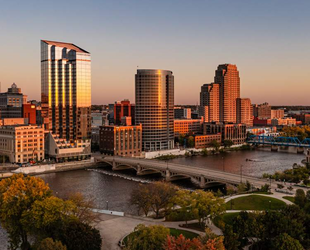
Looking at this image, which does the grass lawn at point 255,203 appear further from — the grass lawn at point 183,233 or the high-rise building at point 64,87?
the high-rise building at point 64,87

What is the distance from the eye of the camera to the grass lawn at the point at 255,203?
49.0 m

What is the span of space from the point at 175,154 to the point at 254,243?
83.4 meters

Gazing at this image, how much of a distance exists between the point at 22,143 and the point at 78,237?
6543 cm

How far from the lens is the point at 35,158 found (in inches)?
3841

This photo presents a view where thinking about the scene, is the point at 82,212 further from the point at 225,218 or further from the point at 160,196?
the point at 225,218

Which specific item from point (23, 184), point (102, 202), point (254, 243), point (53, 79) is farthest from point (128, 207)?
point (53, 79)

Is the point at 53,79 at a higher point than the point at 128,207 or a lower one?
higher

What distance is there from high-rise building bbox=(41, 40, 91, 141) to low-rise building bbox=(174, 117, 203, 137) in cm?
5303

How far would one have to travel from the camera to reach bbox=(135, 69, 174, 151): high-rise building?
4771 inches

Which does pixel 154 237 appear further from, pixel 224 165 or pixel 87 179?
pixel 224 165

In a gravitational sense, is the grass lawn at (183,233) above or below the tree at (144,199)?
below

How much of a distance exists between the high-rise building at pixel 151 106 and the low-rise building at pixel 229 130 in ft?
106

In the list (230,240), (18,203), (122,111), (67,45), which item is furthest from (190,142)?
(230,240)

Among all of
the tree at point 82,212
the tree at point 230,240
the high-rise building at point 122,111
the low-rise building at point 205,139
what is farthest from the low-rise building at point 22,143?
the tree at point 230,240
